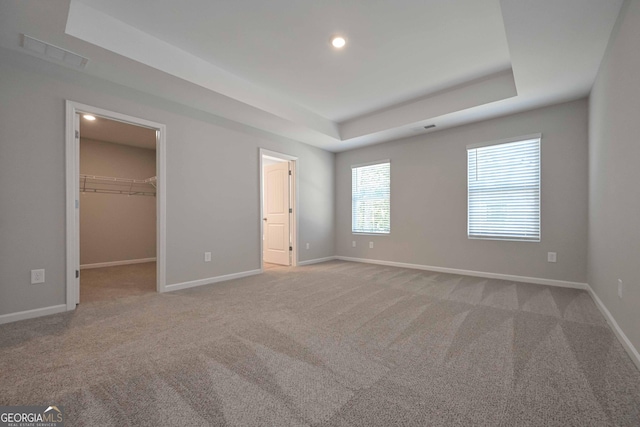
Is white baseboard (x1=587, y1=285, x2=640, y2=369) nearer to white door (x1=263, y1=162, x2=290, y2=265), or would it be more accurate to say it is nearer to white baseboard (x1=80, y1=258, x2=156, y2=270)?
white door (x1=263, y1=162, x2=290, y2=265)

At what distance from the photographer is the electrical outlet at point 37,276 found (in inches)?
105

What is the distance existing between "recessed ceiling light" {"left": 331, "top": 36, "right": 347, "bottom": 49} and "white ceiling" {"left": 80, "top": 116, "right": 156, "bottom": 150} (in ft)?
11.2

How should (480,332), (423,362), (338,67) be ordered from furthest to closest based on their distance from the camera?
(338,67) < (480,332) < (423,362)

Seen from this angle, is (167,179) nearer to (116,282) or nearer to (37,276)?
(37,276)

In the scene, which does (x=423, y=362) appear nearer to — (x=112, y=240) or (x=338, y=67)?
(x=338, y=67)

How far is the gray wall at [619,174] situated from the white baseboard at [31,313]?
480 centimetres

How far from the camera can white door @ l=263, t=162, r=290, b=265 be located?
5594mm

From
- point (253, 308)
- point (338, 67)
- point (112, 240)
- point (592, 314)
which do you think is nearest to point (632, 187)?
point (592, 314)

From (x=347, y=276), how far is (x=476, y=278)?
6.53 ft

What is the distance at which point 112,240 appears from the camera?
580cm

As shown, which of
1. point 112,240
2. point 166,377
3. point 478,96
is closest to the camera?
point 166,377

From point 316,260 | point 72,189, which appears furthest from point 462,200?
point 72,189

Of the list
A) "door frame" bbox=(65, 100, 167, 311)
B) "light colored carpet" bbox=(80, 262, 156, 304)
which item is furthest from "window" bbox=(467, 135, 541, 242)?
"door frame" bbox=(65, 100, 167, 311)

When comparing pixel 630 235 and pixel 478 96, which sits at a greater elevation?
pixel 478 96
